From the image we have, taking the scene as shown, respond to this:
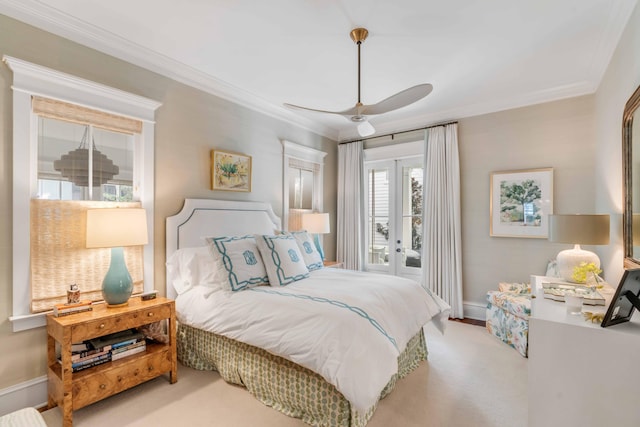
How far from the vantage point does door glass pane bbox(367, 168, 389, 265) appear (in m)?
4.99

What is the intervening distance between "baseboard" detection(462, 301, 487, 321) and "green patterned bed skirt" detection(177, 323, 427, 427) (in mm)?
1560

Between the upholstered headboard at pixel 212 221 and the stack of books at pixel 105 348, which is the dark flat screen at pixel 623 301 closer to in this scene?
the stack of books at pixel 105 348

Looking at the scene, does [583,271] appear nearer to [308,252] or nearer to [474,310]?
[474,310]

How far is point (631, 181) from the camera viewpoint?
2.09 meters

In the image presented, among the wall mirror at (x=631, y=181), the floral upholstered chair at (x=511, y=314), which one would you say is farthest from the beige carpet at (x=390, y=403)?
the wall mirror at (x=631, y=181)

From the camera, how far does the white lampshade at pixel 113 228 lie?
2.23 metres

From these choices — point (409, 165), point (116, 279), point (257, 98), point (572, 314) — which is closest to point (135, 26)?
point (257, 98)

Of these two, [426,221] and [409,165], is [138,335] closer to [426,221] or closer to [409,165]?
[426,221]

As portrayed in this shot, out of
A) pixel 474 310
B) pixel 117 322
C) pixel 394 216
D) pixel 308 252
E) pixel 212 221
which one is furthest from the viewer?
pixel 394 216

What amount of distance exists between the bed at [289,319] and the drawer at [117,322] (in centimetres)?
28

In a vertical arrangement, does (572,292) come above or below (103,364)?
above

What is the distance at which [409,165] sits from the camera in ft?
15.7

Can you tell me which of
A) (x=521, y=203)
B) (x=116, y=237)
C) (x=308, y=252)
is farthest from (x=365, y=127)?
(x=521, y=203)

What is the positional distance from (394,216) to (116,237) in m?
3.72
